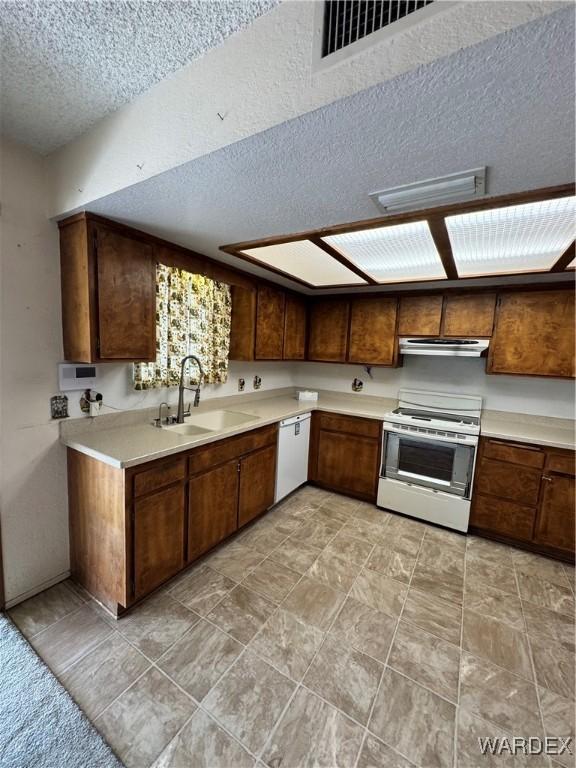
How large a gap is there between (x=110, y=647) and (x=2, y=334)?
1.69 metres

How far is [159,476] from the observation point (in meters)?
1.76

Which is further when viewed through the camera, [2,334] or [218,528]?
[218,528]

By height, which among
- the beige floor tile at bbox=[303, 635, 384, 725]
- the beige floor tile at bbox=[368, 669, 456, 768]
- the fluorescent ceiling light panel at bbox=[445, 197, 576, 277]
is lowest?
the beige floor tile at bbox=[368, 669, 456, 768]

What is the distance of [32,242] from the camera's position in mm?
1663

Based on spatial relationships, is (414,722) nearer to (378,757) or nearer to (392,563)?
(378,757)

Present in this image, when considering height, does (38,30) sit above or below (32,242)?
above

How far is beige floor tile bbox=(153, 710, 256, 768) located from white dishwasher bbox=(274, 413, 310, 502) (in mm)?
1677

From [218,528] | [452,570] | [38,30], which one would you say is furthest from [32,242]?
[452,570]

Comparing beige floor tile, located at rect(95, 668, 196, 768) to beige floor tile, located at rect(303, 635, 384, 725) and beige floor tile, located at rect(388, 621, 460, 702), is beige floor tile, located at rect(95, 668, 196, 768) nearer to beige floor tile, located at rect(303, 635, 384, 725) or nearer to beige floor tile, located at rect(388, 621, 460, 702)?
beige floor tile, located at rect(303, 635, 384, 725)

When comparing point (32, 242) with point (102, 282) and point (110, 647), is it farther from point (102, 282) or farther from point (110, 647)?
point (110, 647)

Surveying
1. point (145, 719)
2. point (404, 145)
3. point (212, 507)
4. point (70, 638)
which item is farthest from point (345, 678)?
point (404, 145)

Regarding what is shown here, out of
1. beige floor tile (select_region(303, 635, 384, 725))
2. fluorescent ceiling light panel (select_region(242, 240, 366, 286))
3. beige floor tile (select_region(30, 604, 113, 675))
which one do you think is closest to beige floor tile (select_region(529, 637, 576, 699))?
beige floor tile (select_region(303, 635, 384, 725))

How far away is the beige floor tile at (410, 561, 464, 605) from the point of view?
6.54 feet

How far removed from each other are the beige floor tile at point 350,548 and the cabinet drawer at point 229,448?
3.15 feet
